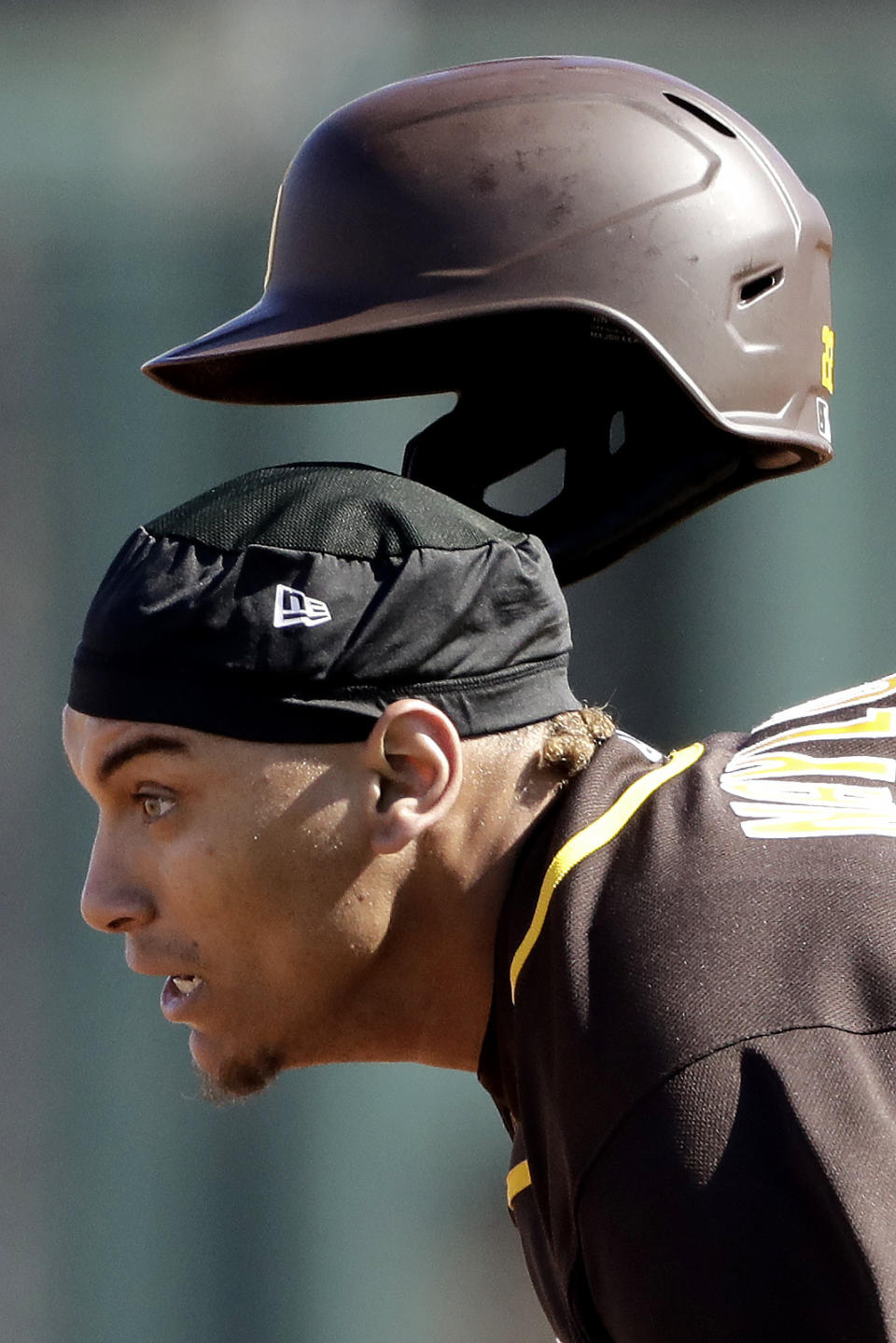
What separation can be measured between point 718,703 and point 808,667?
24cm

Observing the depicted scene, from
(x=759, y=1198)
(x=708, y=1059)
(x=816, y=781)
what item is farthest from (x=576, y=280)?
(x=759, y=1198)

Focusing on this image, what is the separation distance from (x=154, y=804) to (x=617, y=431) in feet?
3.50

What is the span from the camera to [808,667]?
4637 mm

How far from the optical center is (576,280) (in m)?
2.17

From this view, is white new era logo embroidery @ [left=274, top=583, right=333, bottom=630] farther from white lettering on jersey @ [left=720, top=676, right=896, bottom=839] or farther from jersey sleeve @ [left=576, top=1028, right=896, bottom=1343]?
jersey sleeve @ [left=576, top=1028, right=896, bottom=1343]

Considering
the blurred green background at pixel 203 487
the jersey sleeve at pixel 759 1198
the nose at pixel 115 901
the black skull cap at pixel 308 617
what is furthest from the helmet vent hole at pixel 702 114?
the blurred green background at pixel 203 487

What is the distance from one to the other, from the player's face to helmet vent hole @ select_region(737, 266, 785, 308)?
2.56 ft

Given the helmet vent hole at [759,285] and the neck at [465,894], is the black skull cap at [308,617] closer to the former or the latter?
the neck at [465,894]

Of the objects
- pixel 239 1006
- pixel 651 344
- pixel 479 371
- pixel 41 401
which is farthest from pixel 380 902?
pixel 41 401

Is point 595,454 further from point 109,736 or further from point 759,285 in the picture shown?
point 109,736

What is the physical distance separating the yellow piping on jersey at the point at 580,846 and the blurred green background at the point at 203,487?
2.73 meters

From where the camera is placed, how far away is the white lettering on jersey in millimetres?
1707

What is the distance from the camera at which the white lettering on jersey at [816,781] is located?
5.60 ft

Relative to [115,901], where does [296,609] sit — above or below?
above
